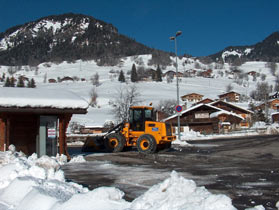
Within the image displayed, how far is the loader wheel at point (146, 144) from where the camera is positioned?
1745cm

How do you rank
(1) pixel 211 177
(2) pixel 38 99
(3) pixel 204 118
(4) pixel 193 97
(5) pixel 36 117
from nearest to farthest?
(1) pixel 211 177, (2) pixel 38 99, (5) pixel 36 117, (3) pixel 204 118, (4) pixel 193 97

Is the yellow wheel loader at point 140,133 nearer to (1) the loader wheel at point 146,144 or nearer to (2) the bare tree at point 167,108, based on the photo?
(1) the loader wheel at point 146,144

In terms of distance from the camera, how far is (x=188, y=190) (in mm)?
5656

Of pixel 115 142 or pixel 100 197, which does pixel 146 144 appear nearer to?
pixel 115 142

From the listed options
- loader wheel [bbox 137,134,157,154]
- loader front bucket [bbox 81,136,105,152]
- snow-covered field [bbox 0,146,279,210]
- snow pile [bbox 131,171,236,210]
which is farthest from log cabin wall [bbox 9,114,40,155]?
snow pile [bbox 131,171,236,210]

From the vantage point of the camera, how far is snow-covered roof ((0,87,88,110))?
13.2 m

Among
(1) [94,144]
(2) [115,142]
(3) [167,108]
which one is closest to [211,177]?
(2) [115,142]

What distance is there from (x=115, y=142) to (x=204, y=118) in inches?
1607

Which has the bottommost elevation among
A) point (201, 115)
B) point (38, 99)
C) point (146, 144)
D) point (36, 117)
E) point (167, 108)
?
point (146, 144)

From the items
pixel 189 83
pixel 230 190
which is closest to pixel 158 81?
pixel 189 83

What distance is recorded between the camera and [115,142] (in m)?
18.8

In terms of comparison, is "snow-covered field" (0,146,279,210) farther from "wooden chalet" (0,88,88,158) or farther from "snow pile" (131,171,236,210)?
"wooden chalet" (0,88,88,158)

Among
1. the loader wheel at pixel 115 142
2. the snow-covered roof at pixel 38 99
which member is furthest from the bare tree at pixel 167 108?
the snow-covered roof at pixel 38 99

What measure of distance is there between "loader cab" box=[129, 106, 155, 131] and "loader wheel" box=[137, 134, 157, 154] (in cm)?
Result: 90
